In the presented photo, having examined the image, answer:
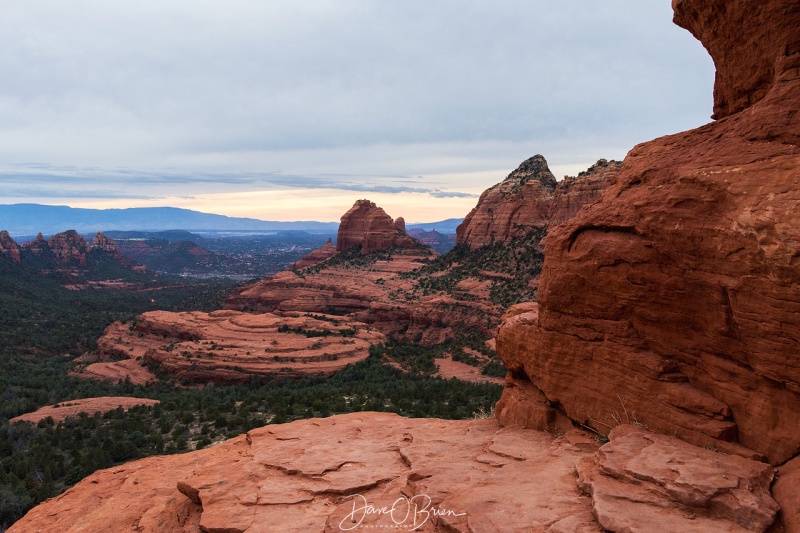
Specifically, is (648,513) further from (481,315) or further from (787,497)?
(481,315)

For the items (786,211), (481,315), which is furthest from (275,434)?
(481,315)

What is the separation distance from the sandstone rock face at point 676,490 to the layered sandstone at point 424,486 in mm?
19

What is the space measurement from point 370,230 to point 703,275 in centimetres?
10709

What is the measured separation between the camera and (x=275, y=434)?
14.2 meters

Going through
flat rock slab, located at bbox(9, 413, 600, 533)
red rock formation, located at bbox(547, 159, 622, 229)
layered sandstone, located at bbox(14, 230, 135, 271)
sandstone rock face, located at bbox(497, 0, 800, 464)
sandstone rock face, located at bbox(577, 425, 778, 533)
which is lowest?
layered sandstone, located at bbox(14, 230, 135, 271)

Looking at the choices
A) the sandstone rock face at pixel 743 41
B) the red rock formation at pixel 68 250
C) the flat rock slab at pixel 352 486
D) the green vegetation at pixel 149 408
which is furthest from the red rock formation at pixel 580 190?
the red rock formation at pixel 68 250

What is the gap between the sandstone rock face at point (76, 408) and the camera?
1266 inches

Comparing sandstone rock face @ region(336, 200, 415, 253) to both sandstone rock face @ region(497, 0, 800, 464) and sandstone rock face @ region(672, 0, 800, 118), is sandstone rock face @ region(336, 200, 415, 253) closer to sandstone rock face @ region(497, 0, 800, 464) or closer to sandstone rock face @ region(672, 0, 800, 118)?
sandstone rock face @ region(497, 0, 800, 464)

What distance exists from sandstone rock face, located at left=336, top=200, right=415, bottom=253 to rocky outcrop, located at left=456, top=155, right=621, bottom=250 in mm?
19124

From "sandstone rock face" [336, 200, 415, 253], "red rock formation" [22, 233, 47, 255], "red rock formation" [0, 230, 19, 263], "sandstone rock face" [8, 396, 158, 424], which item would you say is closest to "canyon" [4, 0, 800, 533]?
"sandstone rock face" [8, 396, 158, 424]

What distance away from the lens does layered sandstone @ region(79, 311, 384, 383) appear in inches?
1957

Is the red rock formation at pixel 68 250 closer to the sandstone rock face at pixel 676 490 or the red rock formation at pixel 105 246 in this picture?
the red rock formation at pixel 105 246

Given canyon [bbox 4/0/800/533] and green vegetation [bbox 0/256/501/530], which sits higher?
canyon [bbox 4/0/800/533]

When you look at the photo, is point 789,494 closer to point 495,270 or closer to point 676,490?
point 676,490
